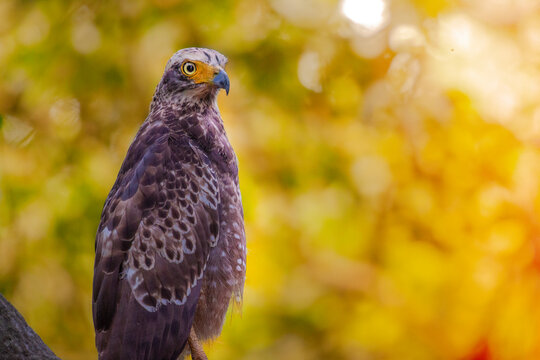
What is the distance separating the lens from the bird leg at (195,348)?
80.3 inches

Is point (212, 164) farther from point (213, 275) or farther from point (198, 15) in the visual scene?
point (198, 15)

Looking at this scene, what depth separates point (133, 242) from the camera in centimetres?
195

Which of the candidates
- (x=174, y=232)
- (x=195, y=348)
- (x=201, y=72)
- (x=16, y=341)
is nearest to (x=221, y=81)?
(x=201, y=72)

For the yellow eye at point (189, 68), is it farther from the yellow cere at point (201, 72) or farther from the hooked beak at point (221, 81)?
the hooked beak at point (221, 81)

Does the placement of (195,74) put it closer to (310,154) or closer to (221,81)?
(221,81)

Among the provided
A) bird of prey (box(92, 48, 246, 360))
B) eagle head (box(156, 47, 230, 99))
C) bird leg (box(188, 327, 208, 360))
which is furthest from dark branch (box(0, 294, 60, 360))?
eagle head (box(156, 47, 230, 99))

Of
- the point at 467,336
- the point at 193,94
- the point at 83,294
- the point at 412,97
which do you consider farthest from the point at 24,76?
the point at 467,336

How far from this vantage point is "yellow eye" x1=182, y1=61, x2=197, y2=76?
2.09m

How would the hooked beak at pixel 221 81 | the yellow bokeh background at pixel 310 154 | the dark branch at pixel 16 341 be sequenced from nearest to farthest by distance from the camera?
the dark branch at pixel 16 341 → the hooked beak at pixel 221 81 → the yellow bokeh background at pixel 310 154

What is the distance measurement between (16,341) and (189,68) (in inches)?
41.5

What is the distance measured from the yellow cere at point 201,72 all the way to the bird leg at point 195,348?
0.87m

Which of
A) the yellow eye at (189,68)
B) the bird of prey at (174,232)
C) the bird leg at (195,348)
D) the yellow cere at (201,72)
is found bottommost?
the bird leg at (195,348)

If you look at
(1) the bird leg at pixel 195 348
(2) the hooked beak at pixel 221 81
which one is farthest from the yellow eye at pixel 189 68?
(1) the bird leg at pixel 195 348

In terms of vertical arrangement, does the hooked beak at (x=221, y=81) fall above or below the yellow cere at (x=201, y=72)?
below
